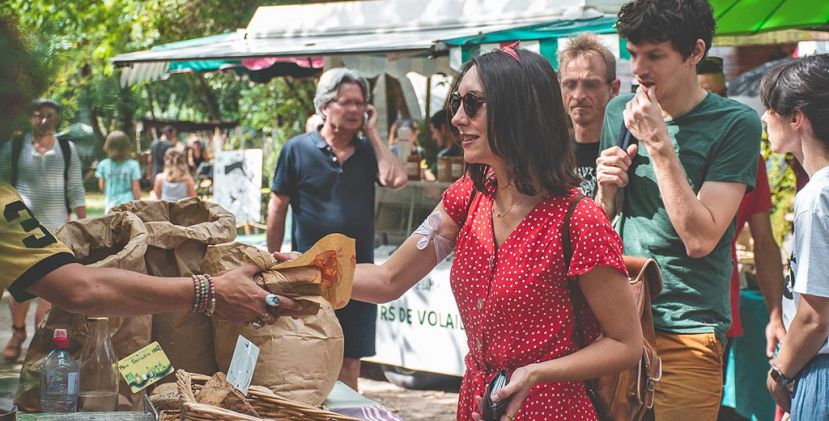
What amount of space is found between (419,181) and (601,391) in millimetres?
5531

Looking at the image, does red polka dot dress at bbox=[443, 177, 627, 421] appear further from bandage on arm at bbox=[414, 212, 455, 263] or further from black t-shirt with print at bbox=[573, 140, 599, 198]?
black t-shirt with print at bbox=[573, 140, 599, 198]

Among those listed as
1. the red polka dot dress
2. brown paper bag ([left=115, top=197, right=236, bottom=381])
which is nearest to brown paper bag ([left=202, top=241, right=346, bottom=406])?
brown paper bag ([left=115, top=197, right=236, bottom=381])

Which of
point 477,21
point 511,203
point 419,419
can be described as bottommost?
point 419,419

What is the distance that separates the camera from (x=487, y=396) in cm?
204

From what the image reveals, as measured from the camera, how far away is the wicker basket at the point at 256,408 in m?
2.12

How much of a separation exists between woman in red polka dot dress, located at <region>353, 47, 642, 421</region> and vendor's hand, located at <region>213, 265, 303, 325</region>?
0.43m

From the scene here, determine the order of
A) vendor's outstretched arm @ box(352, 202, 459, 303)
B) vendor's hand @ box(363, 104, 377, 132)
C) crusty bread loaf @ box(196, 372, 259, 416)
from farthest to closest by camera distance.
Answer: vendor's hand @ box(363, 104, 377, 132) → vendor's outstretched arm @ box(352, 202, 459, 303) → crusty bread loaf @ box(196, 372, 259, 416)

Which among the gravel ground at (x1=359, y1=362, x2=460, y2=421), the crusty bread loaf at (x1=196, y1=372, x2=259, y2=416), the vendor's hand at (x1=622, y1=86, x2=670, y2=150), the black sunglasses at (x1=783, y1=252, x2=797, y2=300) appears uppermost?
the vendor's hand at (x1=622, y1=86, x2=670, y2=150)

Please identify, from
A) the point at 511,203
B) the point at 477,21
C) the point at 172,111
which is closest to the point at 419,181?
the point at 477,21

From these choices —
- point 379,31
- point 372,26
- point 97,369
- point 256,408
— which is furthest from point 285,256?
point 372,26

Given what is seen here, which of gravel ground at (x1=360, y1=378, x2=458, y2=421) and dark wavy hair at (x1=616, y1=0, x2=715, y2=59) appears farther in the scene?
gravel ground at (x1=360, y1=378, x2=458, y2=421)

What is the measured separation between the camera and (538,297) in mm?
2146

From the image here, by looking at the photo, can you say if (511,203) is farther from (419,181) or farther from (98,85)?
(419,181)

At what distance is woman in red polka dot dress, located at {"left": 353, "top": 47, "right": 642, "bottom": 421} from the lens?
6.99 ft
